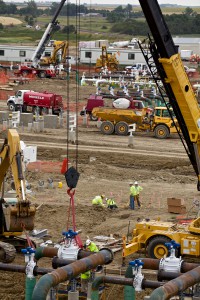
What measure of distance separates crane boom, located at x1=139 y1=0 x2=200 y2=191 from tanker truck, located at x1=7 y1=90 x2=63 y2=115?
115ft

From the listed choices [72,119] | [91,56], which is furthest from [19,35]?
[72,119]

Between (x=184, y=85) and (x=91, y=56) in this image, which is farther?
(x=91, y=56)

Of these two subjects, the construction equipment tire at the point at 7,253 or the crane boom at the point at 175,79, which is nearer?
the crane boom at the point at 175,79

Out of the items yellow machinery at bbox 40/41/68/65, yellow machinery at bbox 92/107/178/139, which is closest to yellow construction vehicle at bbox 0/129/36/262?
yellow machinery at bbox 92/107/178/139

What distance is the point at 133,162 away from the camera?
51.0 meters

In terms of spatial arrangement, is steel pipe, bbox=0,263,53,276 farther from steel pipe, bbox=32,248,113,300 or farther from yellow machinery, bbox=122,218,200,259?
yellow machinery, bbox=122,218,200,259

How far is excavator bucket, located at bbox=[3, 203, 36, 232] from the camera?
31797 millimetres

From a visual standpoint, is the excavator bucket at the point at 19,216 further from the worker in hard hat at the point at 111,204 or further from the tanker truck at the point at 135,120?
the tanker truck at the point at 135,120

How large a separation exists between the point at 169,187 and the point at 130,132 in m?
14.5

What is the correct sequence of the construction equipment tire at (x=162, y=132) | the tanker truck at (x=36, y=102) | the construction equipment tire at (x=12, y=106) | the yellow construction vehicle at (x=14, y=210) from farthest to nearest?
the construction equipment tire at (x=12, y=106) → the tanker truck at (x=36, y=102) → the construction equipment tire at (x=162, y=132) → the yellow construction vehicle at (x=14, y=210)

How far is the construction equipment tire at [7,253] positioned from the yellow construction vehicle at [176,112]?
3.35 metres

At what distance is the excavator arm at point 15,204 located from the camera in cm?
3188

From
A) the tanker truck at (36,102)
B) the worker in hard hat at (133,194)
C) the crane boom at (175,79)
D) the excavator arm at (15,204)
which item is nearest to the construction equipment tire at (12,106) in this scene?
the tanker truck at (36,102)

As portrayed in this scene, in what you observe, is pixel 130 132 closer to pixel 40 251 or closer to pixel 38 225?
pixel 38 225
